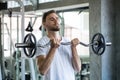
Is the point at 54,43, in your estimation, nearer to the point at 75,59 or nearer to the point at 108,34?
the point at 75,59

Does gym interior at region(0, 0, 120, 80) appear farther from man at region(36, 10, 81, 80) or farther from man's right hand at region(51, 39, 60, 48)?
man's right hand at region(51, 39, 60, 48)

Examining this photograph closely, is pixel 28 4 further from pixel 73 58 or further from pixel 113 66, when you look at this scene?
pixel 73 58

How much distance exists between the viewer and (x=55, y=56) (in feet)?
7.37

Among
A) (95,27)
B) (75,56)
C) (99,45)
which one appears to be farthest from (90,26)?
(75,56)

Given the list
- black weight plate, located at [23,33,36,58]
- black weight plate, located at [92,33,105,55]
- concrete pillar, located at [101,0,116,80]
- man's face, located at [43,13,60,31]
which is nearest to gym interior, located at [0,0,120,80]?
concrete pillar, located at [101,0,116,80]

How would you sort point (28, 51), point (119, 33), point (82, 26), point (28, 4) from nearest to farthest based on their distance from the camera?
point (28, 51), point (119, 33), point (82, 26), point (28, 4)

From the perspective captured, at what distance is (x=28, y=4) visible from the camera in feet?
20.1

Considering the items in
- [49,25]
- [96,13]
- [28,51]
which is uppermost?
[96,13]

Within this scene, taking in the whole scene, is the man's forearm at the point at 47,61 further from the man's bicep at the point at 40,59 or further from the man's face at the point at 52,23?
the man's face at the point at 52,23

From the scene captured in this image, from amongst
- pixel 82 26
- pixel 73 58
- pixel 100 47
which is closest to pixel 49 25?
pixel 73 58

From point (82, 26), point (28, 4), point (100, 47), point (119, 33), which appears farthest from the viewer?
point (28, 4)

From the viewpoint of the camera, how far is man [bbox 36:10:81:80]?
217 cm

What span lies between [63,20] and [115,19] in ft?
4.06

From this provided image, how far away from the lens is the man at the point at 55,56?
2166 millimetres
